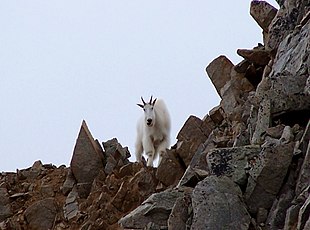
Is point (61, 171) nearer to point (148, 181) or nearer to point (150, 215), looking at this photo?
point (148, 181)

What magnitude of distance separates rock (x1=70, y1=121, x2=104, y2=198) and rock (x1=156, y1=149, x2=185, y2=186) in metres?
2.59

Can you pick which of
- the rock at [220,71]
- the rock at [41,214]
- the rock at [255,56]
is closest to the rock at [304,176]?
the rock at [255,56]

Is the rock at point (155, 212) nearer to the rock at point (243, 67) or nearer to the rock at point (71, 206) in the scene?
the rock at point (243, 67)

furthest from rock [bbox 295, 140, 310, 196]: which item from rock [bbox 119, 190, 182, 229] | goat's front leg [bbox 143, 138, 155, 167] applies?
goat's front leg [bbox 143, 138, 155, 167]

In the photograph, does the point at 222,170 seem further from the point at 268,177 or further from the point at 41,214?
the point at 41,214

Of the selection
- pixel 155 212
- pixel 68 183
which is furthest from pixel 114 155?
pixel 155 212

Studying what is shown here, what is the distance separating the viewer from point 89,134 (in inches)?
622

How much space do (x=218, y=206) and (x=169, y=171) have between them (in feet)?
16.0

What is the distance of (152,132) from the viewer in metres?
18.3

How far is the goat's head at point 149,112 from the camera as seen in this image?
1803 centimetres

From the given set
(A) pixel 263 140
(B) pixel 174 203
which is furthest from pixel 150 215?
(A) pixel 263 140

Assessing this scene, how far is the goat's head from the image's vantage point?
18031 mm

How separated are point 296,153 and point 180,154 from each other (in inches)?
203

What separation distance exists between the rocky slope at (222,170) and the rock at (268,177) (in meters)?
0.01
